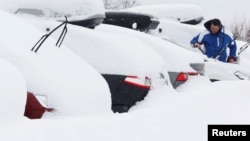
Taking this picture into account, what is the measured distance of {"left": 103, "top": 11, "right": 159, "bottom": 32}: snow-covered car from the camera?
9664 millimetres

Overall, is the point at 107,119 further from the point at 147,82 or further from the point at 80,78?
the point at 147,82

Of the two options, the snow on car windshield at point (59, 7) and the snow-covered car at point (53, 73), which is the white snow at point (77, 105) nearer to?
the snow-covered car at point (53, 73)

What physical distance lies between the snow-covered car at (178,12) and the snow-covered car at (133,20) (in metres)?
3.00

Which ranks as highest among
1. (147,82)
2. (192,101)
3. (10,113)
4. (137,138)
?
(10,113)

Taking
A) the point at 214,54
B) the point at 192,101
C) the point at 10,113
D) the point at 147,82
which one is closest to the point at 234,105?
the point at 192,101

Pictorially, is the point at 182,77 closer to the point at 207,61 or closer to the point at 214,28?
the point at 207,61

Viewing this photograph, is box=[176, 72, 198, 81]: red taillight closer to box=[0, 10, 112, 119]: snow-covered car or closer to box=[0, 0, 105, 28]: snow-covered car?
box=[0, 0, 105, 28]: snow-covered car

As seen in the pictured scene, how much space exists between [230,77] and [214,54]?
193 cm

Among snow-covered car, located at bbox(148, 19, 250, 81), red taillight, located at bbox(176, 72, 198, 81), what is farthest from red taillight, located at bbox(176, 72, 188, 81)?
snow-covered car, located at bbox(148, 19, 250, 81)

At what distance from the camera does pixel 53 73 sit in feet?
12.9

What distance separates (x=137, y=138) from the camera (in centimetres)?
296

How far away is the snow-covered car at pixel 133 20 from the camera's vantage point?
31.7ft

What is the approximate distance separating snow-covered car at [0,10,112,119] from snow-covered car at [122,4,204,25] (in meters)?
8.46

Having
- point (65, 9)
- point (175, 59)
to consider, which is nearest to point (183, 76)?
point (175, 59)
